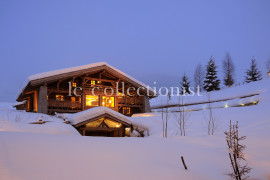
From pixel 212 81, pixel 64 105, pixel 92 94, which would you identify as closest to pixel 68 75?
pixel 64 105

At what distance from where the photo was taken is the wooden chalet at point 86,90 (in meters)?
17.6

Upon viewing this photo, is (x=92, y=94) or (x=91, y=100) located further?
(x=91, y=100)

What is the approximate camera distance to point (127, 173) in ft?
12.4

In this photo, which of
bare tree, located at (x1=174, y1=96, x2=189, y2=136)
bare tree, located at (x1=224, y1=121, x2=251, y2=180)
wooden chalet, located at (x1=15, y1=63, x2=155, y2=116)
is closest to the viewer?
bare tree, located at (x1=224, y1=121, x2=251, y2=180)

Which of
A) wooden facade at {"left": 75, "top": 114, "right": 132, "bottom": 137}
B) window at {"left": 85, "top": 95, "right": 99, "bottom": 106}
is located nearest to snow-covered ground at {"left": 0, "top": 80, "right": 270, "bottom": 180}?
wooden facade at {"left": 75, "top": 114, "right": 132, "bottom": 137}

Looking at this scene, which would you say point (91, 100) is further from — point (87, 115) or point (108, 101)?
point (87, 115)

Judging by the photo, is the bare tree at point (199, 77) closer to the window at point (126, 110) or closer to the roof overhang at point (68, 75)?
the window at point (126, 110)

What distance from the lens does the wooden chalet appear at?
17594 millimetres

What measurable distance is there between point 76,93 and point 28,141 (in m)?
16.2

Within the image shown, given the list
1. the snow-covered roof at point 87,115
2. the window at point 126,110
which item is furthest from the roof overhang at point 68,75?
the snow-covered roof at point 87,115

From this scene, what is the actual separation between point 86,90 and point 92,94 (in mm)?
699

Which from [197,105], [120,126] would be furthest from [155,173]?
[197,105]

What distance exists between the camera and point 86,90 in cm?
2081

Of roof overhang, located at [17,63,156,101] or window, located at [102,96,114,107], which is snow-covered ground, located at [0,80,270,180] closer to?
roof overhang, located at [17,63,156,101]
